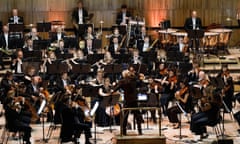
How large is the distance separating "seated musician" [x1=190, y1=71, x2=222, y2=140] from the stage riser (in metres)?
1.14

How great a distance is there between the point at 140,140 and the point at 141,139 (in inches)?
1.2

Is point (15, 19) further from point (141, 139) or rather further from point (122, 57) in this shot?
point (141, 139)

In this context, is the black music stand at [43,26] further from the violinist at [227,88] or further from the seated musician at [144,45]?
the violinist at [227,88]

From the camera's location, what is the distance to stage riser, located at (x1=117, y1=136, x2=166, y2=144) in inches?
485

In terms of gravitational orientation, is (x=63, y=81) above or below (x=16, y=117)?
above

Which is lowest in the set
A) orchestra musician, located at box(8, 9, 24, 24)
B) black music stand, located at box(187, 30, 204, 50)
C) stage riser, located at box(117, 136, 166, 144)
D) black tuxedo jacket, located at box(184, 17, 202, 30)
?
stage riser, located at box(117, 136, 166, 144)

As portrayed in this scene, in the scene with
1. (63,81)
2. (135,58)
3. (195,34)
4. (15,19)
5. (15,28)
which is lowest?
(63,81)

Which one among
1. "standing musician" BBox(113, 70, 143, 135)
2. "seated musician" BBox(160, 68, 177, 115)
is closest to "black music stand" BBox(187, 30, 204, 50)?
"seated musician" BBox(160, 68, 177, 115)

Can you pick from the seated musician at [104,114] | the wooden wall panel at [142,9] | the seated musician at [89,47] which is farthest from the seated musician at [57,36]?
the seated musician at [104,114]

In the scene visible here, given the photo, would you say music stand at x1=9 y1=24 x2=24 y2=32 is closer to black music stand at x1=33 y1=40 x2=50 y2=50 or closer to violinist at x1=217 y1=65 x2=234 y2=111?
black music stand at x1=33 y1=40 x2=50 y2=50

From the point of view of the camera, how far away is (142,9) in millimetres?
22234

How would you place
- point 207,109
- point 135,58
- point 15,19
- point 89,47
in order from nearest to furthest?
point 207,109
point 135,58
point 89,47
point 15,19

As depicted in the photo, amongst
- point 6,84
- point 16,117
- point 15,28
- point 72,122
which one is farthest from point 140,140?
point 15,28

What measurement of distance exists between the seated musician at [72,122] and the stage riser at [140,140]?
0.81 meters
